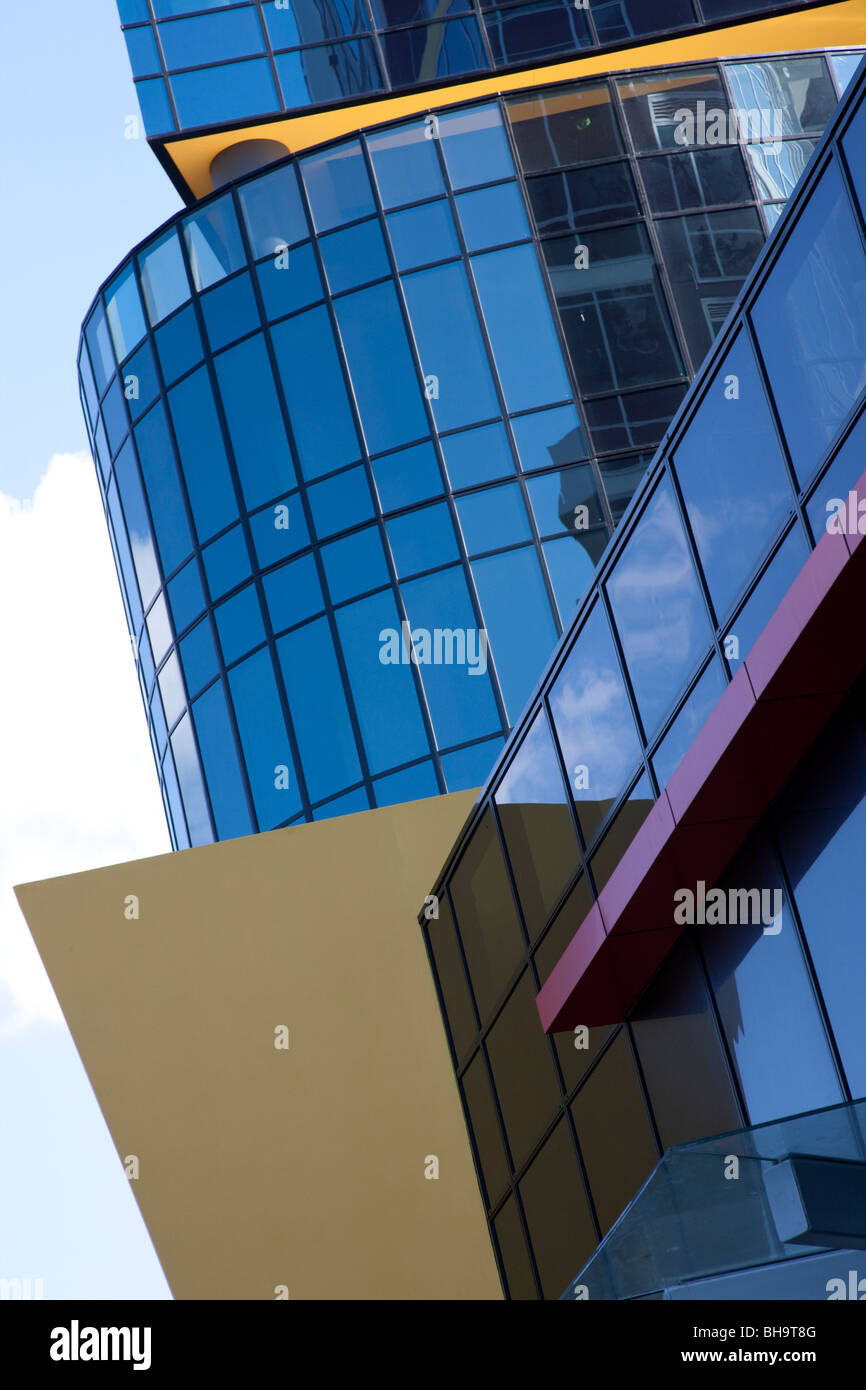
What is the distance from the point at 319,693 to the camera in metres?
24.7

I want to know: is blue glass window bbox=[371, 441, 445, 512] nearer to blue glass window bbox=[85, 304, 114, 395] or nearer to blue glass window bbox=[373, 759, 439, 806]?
blue glass window bbox=[373, 759, 439, 806]

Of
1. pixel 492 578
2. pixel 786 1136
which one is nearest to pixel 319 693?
pixel 492 578

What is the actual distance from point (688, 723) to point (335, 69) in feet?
70.7

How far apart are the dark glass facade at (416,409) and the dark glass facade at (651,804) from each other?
8.30m

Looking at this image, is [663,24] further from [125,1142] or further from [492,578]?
[125,1142]

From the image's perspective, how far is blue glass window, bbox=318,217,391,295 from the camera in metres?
26.1

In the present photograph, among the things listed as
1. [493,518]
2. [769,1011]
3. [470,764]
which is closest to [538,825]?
[769,1011]

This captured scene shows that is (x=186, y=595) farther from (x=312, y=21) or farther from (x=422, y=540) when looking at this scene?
(x=312, y=21)

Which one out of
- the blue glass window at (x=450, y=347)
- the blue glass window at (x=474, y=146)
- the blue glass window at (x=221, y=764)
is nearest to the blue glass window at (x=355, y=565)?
the blue glass window at (x=450, y=347)

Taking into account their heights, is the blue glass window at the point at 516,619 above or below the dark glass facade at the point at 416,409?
below

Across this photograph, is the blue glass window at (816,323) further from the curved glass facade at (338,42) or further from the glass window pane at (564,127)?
the curved glass facade at (338,42)

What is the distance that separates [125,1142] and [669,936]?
6.54 m

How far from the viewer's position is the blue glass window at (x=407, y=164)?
26234 millimetres

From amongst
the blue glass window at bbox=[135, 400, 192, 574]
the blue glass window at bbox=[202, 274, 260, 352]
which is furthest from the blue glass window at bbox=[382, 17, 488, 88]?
the blue glass window at bbox=[135, 400, 192, 574]
